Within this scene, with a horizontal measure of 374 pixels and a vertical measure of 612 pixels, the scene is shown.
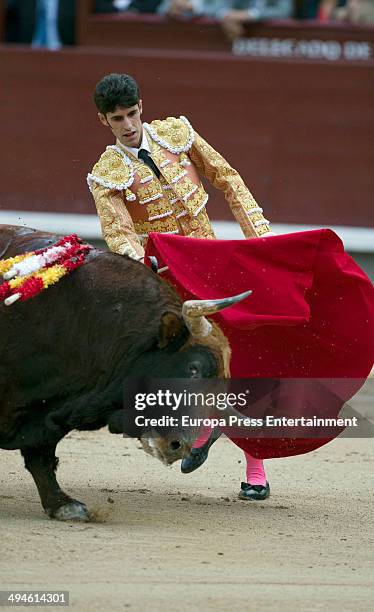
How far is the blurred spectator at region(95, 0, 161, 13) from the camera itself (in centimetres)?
864

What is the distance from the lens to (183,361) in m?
3.91

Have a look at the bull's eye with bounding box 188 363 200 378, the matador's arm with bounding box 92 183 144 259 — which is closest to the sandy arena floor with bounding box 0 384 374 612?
the bull's eye with bounding box 188 363 200 378

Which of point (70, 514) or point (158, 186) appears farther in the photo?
point (158, 186)

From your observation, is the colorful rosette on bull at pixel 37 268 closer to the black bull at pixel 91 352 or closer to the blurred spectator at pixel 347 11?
the black bull at pixel 91 352

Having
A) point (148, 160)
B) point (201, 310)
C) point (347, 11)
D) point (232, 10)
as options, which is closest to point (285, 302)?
point (201, 310)

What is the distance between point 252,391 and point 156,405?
2.34 feet

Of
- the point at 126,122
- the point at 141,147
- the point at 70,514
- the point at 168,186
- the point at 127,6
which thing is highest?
the point at 126,122

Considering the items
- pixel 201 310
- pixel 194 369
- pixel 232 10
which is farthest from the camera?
pixel 232 10

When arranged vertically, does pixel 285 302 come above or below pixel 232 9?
above

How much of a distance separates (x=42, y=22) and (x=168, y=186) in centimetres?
450

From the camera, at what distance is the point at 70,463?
5.13 m

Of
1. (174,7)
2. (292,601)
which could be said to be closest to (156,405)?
(292,601)

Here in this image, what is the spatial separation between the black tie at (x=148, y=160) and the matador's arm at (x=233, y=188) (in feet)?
0.50

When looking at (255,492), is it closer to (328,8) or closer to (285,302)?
(285,302)
